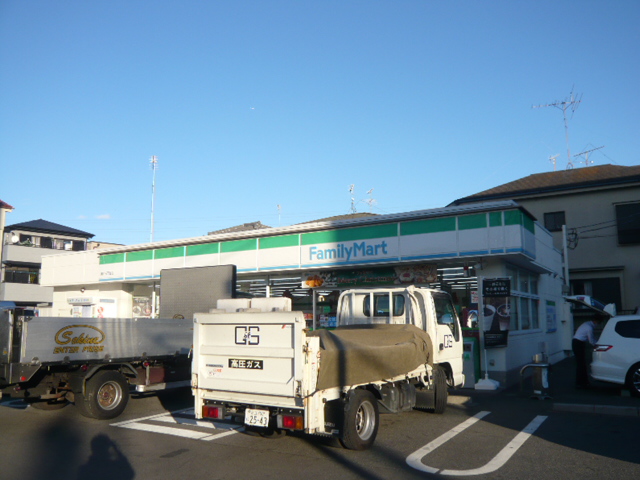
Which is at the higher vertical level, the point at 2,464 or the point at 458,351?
the point at 458,351

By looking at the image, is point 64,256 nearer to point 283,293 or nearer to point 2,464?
point 283,293

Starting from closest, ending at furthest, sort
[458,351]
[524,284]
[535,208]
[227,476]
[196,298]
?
[227,476], [458,351], [196,298], [524,284], [535,208]

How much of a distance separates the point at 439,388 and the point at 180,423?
456cm

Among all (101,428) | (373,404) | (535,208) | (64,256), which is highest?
(535,208)

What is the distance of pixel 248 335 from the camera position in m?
7.52

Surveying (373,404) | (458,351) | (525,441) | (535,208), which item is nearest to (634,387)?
(458,351)

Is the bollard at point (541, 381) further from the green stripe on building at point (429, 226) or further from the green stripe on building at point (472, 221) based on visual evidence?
the green stripe on building at point (429, 226)

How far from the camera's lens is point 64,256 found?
991 inches

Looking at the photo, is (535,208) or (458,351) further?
(535,208)

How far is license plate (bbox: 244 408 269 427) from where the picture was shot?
23.4ft

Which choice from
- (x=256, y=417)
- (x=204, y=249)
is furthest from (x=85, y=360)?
(x=204, y=249)

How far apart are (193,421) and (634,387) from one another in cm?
880

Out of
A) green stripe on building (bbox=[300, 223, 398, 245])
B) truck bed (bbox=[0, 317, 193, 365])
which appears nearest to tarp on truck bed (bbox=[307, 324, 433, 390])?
truck bed (bbox=[0, 317, 193, 365])

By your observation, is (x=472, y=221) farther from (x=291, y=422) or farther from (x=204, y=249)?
(x=204, y=249)
